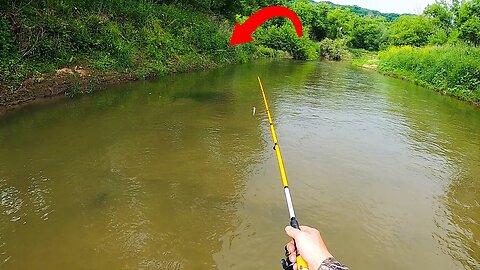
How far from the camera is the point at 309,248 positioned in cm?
164

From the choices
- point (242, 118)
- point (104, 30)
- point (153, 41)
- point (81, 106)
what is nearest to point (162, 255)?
point (242, 118)

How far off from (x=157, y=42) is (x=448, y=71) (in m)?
12.9

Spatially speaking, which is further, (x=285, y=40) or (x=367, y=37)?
(x=367, y=37)

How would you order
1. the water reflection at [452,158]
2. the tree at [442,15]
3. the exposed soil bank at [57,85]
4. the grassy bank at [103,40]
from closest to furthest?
1. the water reflection at [452,158]
2. the exposed soil bank at [57,85]
3. the grassy bank at [103,40]
4. the tree at [442,15]

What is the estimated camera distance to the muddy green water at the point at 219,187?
4.11m

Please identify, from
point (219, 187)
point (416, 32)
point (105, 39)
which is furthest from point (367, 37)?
point (219, 187)

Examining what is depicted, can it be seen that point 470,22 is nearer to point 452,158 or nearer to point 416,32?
point 416,32

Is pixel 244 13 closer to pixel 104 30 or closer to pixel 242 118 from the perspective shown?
pixel 104 30

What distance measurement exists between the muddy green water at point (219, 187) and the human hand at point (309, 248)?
7.37 feet

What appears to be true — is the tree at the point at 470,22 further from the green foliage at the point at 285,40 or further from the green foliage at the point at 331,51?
the green foliage at the point at 285,40

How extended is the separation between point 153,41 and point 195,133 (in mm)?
9007

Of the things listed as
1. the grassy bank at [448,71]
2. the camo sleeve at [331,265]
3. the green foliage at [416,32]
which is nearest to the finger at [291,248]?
the camo sleeve at [331,265]

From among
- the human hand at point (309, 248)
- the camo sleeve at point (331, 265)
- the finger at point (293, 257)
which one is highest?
the camo sleeve at point (331, 265)

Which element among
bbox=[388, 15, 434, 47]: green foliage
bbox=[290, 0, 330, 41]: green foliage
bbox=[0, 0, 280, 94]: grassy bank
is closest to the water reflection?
bbox=[0, 0, 280, 94]: grassy bank
